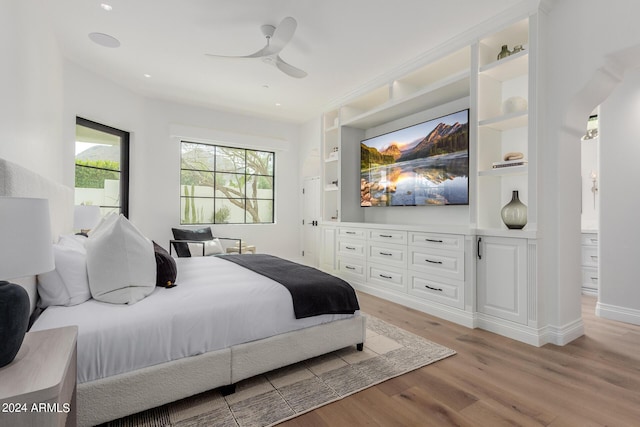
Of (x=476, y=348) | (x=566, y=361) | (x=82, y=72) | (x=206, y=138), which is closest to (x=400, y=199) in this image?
(x=476, y=348)

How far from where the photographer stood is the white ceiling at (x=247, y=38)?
2605 mm

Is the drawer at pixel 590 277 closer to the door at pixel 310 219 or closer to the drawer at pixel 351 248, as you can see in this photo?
the drawer at pixel 351 248

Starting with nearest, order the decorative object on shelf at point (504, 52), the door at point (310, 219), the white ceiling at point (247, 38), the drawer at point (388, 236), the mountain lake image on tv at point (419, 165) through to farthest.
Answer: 1. the white ceiling at point (247, 38)
2. the decorative object on shelf at point (504, 52)
3. the mountain lake image on tv at point (419, 165)
4. the drawer at point (388, 236)
5. the door at point (310, 219)

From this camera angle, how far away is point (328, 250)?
482cm

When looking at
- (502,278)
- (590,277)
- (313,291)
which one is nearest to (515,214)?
(502,278)

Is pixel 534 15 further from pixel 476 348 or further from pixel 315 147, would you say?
pixel 315 147

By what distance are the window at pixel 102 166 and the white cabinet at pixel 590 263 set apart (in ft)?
19.9

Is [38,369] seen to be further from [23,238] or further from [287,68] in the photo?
[287,68]

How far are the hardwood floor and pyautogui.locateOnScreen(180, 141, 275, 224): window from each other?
13.4 feet

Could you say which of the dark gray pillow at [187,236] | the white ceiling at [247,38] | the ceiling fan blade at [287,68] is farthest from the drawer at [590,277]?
the dark gray pillow at [187,236]

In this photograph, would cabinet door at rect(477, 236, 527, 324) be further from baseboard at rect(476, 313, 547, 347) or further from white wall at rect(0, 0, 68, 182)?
white wall at rect(0, 0, 68, 182)

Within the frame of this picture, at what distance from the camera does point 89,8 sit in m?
2.61

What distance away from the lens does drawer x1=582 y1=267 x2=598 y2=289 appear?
3.99 metres

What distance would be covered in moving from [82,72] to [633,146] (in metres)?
6.04
